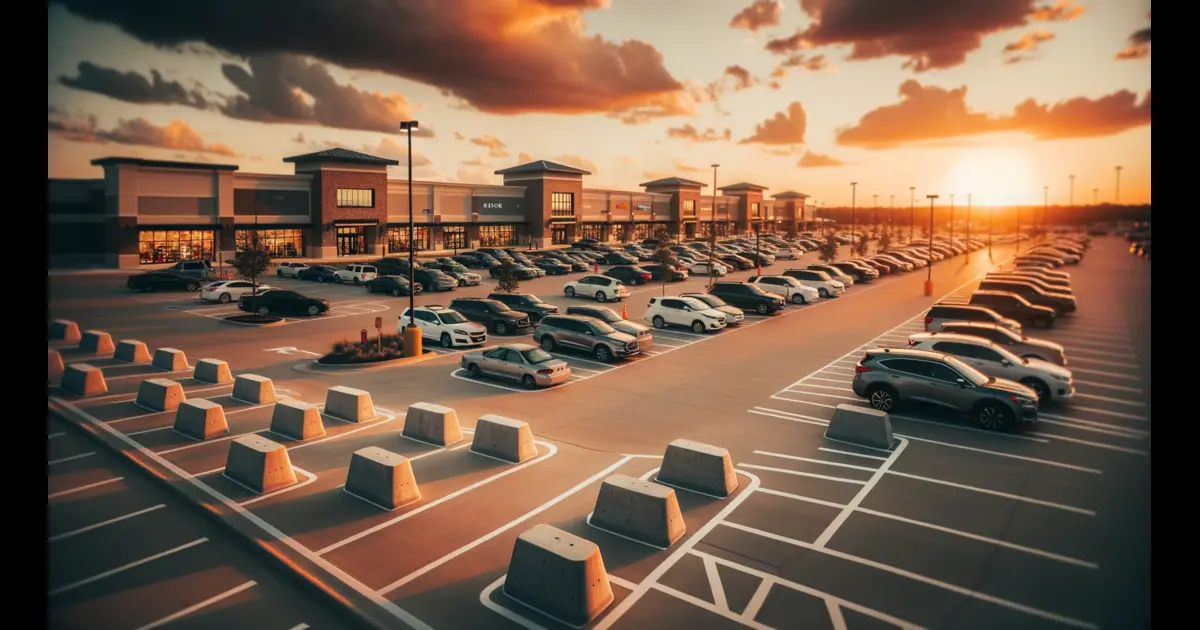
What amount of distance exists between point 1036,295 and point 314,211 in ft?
194

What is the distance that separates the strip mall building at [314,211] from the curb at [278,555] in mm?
36086

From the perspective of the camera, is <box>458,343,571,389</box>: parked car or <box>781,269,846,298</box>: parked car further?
<box>781,269,846,298</box>: parked car

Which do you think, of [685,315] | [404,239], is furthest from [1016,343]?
[404,239]

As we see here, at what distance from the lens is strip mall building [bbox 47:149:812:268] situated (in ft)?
185

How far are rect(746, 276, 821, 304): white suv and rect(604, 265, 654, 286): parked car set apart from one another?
978 centimetres

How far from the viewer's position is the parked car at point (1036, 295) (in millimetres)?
35781

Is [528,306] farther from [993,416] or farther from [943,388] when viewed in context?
[993,416]

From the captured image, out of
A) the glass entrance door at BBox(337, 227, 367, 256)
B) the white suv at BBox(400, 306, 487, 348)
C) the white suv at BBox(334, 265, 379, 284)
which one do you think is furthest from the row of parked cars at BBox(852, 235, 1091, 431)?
the glass entrance door at BBox(337, 227, 367, 256)

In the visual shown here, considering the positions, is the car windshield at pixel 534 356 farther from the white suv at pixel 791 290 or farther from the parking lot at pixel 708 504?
the white suv at pixel 791 290

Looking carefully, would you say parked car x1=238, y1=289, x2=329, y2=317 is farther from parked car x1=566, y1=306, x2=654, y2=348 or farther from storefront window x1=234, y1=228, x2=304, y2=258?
storefront window x1=234, y1=228, x2=304, y2=258

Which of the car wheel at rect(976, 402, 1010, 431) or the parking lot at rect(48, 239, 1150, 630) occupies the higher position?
the car wheel at rect(976, 402, 1010, 431)

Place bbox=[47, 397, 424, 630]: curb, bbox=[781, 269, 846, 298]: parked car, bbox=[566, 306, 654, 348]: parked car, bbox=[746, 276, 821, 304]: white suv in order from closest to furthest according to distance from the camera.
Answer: bbox=[47, 397, 424, 630]: curb
bbox=[566, 306, 654, 348]: parked car
bbox=[746, 276, 821, 304]: white suv
bbox=[781, 269, 846, 298]: parked car

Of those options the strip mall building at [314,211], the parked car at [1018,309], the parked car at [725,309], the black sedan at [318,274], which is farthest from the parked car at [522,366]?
the strip mall building at [314,211]
